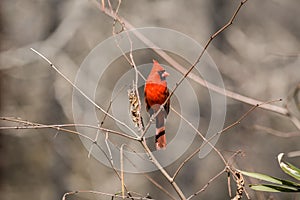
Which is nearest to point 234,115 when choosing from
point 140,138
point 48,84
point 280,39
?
point 280,39

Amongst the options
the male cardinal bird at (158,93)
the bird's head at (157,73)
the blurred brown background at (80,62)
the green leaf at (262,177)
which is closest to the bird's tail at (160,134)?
Result: the male cardinal bird at (158,93)

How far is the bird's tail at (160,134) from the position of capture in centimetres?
186

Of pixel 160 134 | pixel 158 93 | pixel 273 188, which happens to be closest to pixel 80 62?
pixel 158 93

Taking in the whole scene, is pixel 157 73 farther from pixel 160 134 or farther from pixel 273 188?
pixel 273 188

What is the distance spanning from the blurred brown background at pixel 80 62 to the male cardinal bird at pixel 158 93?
329 centimetres

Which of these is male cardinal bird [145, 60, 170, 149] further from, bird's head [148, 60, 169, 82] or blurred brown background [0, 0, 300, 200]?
blurred brown background [0, 0, 300, 200]

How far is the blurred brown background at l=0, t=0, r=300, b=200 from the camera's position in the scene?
19.3 ft

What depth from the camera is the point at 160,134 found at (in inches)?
75.9

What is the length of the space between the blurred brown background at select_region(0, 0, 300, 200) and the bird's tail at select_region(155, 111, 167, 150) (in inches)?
133

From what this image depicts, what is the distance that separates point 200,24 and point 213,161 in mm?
1478

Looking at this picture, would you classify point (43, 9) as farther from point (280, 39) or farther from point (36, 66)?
point (280, 39)

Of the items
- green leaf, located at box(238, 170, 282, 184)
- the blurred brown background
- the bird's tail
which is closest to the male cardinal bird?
the bird's tail

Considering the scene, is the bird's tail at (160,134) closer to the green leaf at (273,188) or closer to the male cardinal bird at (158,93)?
the male cardinal bird at (158,93)

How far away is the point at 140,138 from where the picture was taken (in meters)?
1.57
